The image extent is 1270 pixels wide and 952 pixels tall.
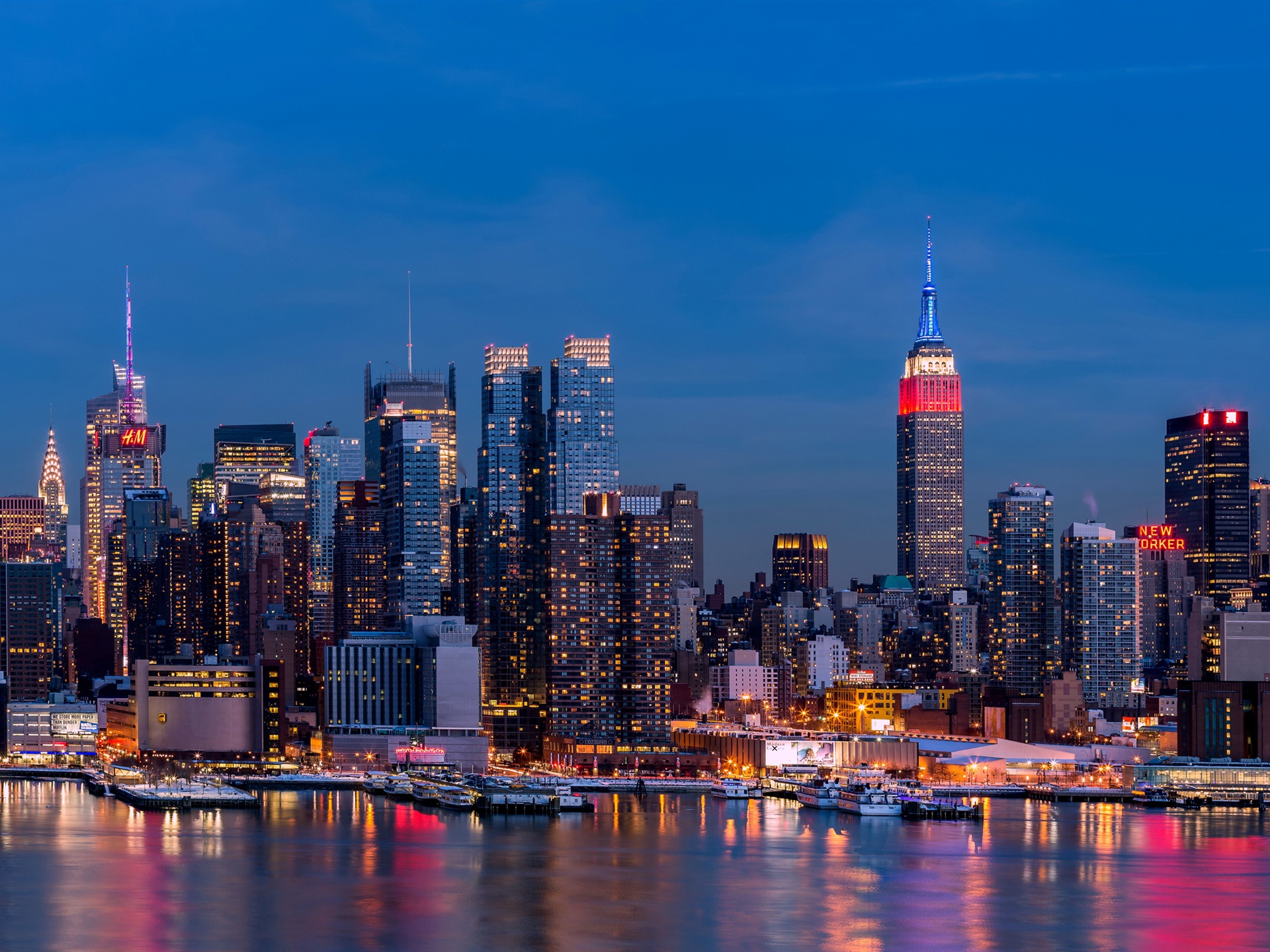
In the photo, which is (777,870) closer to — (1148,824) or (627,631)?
(1148,824)

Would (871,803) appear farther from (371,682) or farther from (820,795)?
(371,682)

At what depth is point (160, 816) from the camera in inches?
5000

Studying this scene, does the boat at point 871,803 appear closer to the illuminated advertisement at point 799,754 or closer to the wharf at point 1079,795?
the wharf at point 1079,795

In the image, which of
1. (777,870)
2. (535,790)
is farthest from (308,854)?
(535,790)

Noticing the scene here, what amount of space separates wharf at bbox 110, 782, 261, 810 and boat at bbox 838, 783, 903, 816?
3613 cm

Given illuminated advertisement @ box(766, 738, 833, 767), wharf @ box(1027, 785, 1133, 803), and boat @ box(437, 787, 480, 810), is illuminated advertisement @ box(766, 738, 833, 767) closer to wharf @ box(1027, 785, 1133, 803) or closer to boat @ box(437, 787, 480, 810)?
wharf @ box(1027, 785, 1133, 803)

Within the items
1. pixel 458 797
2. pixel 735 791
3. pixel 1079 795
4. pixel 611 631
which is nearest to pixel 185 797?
pixel 458 797

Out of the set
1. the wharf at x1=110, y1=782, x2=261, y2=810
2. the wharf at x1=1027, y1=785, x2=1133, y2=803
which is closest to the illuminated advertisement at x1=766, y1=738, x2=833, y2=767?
the wharf at x1=1027, y1=785, x2=1133, y2=803

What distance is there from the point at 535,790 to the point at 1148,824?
37676mm

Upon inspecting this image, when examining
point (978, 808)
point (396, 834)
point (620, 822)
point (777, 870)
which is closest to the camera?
point (777, 870)

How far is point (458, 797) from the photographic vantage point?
136 m

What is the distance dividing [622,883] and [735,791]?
211ft

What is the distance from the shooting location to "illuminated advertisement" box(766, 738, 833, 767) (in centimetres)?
17264

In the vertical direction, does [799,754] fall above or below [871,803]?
below
